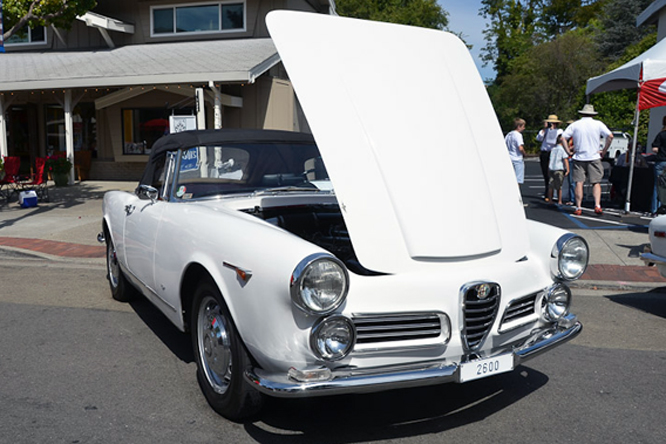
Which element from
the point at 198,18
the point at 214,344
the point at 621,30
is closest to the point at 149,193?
the point at 214,344

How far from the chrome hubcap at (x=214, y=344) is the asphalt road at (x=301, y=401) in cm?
20

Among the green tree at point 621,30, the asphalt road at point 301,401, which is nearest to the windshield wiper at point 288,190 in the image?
the asphalt road at point 301,401

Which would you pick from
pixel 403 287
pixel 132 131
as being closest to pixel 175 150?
pixel 403 287

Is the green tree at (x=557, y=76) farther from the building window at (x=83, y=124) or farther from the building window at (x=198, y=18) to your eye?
the building window at (x=83, y=124)

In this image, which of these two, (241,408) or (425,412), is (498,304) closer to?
(425,412)

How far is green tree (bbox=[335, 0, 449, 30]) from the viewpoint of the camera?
151ft

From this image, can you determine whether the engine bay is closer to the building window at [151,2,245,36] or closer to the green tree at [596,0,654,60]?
the building window at [151,2,245,36]

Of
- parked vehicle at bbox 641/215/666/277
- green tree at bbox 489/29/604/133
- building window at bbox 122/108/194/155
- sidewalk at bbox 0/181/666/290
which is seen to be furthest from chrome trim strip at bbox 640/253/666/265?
green tree at bbox 489/29/604/133

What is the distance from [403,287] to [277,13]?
1.78 m

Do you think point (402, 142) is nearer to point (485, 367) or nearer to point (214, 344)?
point (485, 367)

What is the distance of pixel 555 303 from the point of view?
352 cm

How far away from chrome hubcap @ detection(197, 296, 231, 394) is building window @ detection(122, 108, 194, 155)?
50.6 feet

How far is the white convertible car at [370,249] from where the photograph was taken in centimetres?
285

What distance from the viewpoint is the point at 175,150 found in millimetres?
4500
